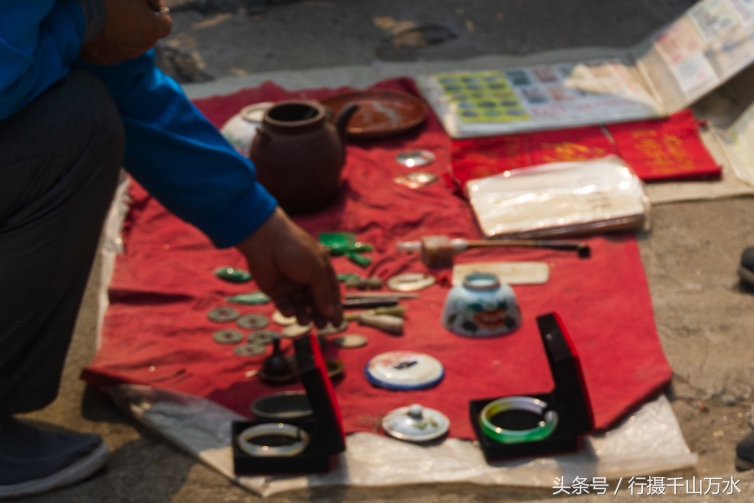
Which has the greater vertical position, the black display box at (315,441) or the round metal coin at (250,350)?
the black display box at (315,441)

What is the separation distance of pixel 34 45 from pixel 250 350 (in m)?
1.02

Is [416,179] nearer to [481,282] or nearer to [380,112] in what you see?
[380,112]

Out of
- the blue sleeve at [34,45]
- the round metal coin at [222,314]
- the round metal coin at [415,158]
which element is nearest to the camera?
the blue sleeve at [34,45]

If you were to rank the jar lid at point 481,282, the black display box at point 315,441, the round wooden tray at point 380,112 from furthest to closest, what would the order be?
the round wooden tray at point 380,112
the jar lid at point 481,282
the black display box at point 315,441

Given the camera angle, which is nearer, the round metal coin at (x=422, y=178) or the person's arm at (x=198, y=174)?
the person's arm at (x=198, y=174)

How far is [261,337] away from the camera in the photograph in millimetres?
2336

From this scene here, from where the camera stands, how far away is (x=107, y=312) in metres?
2.40

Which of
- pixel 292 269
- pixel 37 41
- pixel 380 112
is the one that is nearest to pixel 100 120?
pixel 37 41

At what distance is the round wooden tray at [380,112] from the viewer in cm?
364

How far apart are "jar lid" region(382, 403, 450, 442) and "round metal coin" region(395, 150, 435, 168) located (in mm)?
1642

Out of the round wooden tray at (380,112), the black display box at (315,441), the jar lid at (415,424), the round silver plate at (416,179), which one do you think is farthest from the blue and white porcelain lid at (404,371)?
the round wooden tray at (380,112)

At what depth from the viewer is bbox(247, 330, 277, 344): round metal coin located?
231 cm

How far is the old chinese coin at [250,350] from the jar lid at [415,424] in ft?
1.47

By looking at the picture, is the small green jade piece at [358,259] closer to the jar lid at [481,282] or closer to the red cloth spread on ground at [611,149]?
the jar lid at [481,282]
